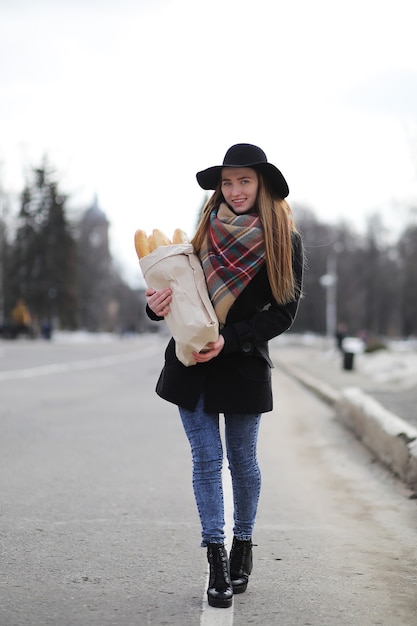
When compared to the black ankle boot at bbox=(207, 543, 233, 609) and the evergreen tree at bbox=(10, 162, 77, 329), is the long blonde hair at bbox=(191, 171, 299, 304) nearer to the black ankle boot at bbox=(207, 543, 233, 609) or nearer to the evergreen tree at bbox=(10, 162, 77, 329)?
the black ankle boot at bbox=(207, 543, 233, 609)

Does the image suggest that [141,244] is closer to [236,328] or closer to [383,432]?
[236,328]

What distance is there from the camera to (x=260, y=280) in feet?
14.1

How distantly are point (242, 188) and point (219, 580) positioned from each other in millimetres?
1718

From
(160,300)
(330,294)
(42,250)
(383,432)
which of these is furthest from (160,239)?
(42,250)

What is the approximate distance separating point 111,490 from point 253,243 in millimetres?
3414

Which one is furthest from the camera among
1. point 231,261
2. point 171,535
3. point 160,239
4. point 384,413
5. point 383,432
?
point 384,413

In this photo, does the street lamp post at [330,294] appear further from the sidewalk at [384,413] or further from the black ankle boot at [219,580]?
the black ankle boot at [219,580]

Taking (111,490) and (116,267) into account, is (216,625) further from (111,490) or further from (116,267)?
(116,267)

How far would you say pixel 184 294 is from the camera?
4156mm

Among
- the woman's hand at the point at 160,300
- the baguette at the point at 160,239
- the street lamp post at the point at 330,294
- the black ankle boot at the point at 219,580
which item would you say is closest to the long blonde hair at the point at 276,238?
the baguette at the point at 160,239

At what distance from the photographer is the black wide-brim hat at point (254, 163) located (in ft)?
14.1

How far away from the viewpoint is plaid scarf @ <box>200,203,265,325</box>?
13.7 ft

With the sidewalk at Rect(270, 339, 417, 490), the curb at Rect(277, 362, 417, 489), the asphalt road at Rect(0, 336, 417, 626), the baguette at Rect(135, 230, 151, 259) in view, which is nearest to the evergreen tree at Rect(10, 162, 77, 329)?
the sidewalk at Rect(270, 339, 417, 490)

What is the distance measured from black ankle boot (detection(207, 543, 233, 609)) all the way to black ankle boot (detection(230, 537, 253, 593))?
0.19 m
